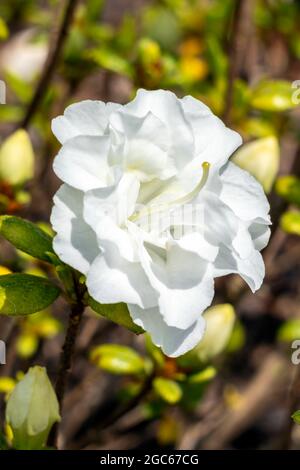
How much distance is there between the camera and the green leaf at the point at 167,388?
146 cm

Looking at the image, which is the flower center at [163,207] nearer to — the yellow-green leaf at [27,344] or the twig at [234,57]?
the twig at [234,57]

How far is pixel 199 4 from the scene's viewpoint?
8.35ft

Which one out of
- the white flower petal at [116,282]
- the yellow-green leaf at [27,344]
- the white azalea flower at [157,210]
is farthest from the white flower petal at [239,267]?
the yellow-green leaf at [27,344]

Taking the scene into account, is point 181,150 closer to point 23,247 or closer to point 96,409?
point 23,247

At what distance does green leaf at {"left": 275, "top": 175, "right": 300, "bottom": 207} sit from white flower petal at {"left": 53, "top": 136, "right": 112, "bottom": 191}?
2.33 ft

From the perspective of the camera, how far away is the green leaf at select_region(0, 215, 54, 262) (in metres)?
1.16

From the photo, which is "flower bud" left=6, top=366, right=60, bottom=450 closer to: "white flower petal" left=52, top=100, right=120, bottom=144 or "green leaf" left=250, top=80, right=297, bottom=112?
"white flower petal" left=52, top=100, right=120, bottom=144

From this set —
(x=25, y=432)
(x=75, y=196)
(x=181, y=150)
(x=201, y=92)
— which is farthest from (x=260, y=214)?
(x=201, y=92)

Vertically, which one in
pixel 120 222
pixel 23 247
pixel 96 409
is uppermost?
pixel 120 222

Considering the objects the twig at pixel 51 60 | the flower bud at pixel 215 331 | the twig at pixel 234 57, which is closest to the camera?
the flower bud at pixel 215 331
